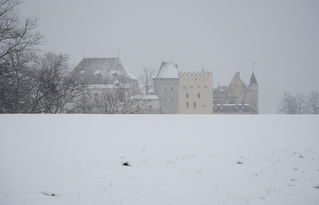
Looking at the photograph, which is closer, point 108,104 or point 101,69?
point 108,104

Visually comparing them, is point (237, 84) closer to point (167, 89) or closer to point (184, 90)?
point (184, 90)

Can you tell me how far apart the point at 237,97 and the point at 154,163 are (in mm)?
91519

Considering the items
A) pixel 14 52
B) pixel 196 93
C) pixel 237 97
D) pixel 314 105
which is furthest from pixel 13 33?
pixel 237 97

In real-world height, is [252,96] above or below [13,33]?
below

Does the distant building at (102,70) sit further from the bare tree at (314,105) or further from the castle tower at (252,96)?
the bare tree at (314,105)

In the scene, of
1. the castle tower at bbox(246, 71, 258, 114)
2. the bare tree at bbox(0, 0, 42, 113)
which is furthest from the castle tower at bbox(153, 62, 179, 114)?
the bare tree at bbox(0, 0, 42, 113)

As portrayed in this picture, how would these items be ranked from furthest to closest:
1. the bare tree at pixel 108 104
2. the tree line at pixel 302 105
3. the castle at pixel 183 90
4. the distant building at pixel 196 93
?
the distant building at pixel 196 93, the castle at pixel 183 90, the tree line at pixel 302 105, the bare tree at pixel 108 104

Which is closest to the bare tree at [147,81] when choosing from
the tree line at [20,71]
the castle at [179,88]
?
the castle at [179,88]

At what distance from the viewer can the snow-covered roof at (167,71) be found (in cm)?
8612

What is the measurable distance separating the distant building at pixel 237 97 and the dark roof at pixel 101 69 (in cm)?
2898

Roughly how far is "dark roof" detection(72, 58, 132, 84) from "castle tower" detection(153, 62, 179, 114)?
9987mm

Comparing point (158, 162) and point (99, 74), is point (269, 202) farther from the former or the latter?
point (99, 74)

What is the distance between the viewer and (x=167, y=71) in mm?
87250

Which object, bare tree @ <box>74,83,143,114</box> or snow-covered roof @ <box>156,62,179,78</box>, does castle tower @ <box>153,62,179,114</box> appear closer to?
snow-covered roof @ <box>156,62,179,78</box>
